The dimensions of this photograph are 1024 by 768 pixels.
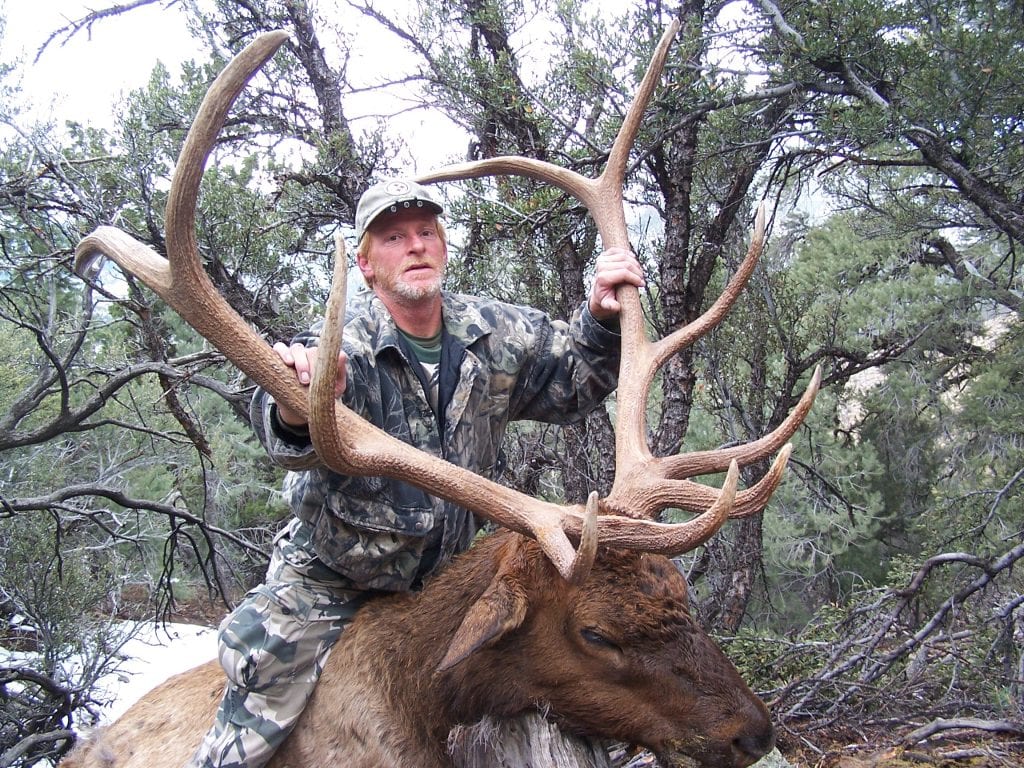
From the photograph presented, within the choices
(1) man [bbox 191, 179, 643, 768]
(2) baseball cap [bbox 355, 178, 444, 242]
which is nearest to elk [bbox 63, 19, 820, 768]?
(1) man [bbox 191, 179, 643, 768]

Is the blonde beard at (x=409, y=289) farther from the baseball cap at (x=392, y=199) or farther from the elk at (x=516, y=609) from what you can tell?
the elk at (x=516, y=609)

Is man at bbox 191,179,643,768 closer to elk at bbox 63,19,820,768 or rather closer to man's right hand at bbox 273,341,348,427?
man's right hand at bbox 273,341,348,427

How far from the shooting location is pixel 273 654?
2836 mm

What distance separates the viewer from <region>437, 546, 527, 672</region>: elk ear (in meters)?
2.53

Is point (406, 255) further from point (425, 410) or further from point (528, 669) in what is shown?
point (528, 669)

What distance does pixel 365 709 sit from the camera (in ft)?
9.32

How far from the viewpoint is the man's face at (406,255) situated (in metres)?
3.22

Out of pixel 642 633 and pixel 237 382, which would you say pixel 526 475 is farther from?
pixel 642 633

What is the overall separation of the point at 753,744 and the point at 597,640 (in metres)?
0.56

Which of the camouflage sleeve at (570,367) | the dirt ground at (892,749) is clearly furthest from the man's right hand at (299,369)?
the dirt ground at (892,749)

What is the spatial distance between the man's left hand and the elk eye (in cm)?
133

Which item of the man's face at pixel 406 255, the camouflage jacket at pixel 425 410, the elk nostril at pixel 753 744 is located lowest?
the elk nostril at pixel 753 744

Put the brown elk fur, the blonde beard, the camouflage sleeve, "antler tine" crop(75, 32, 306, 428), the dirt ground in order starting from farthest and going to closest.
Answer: the camouflage sleeve < the dirt ground < the blonde beard < the brown elk fur < "antler tine" crop(75, 32, 306, 428)

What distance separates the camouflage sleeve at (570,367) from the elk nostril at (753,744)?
151cm
